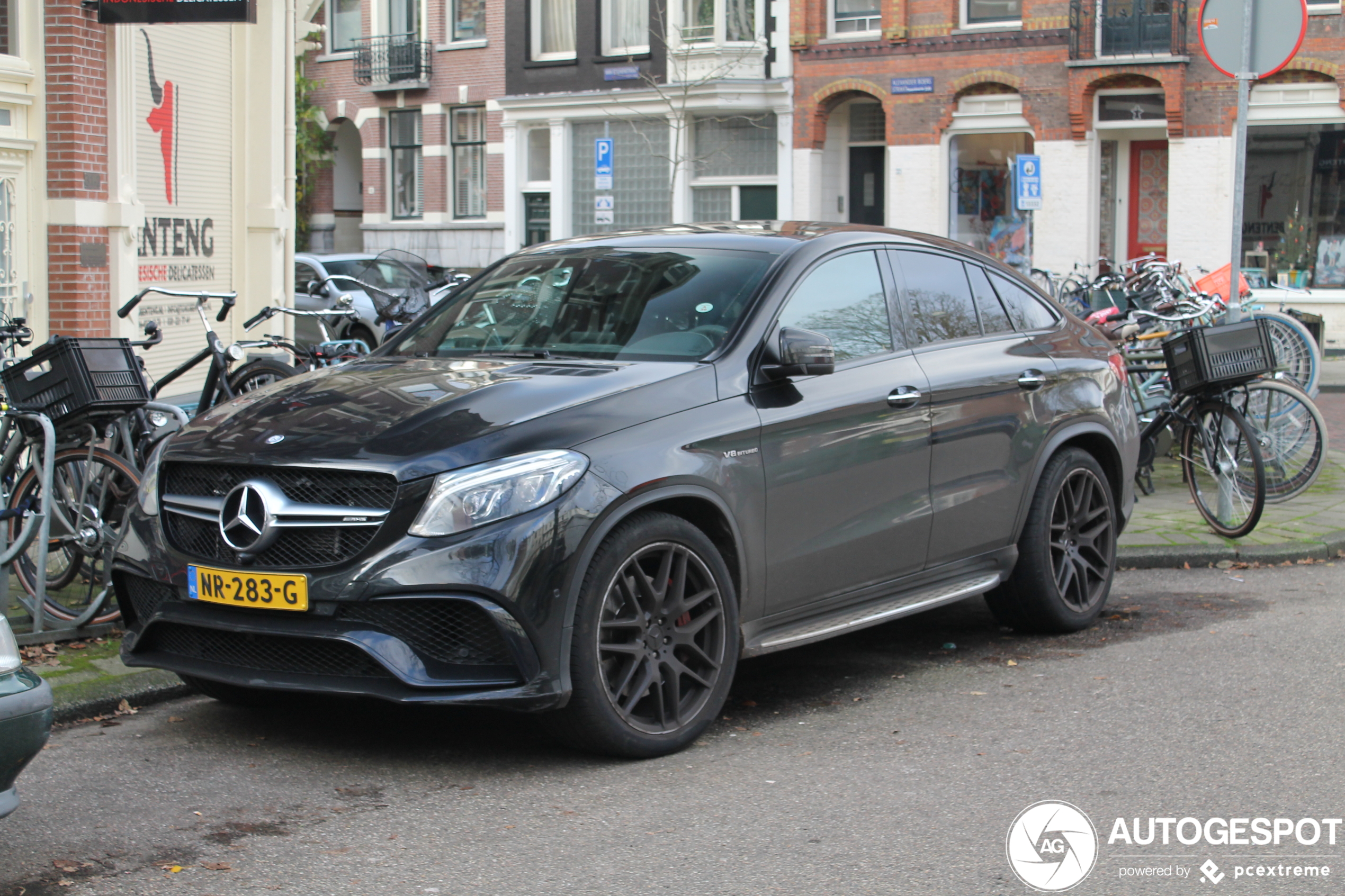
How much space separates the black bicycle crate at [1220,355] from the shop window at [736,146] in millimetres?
23739

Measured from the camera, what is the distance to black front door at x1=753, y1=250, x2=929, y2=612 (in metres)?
5.51

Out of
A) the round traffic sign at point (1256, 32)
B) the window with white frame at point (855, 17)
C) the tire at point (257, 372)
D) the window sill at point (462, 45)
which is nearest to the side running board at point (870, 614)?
the round traffic sign at point (1256, 32)

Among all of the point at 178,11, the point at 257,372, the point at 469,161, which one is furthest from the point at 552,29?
the point at 257,372

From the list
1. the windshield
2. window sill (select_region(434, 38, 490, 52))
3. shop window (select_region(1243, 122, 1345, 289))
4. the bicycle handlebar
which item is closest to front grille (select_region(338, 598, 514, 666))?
the windshield

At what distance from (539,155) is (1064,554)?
99.6 ft

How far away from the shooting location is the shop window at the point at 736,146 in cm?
3231

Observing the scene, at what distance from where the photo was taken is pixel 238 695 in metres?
5.72

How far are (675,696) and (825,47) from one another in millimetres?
27063

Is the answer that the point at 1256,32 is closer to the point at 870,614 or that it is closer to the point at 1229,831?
the point at 870,614

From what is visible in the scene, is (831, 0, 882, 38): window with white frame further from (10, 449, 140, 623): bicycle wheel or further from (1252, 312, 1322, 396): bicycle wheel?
(10, 449, 140, 623): bicycle wheel

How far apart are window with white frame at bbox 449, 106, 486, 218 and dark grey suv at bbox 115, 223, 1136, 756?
101 ft

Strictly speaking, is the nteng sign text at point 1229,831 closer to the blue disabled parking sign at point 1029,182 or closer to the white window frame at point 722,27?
the blue disabled parking sign at point 1029,182

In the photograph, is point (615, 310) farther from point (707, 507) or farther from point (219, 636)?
point (219, 636)

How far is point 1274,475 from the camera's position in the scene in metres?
10.1
